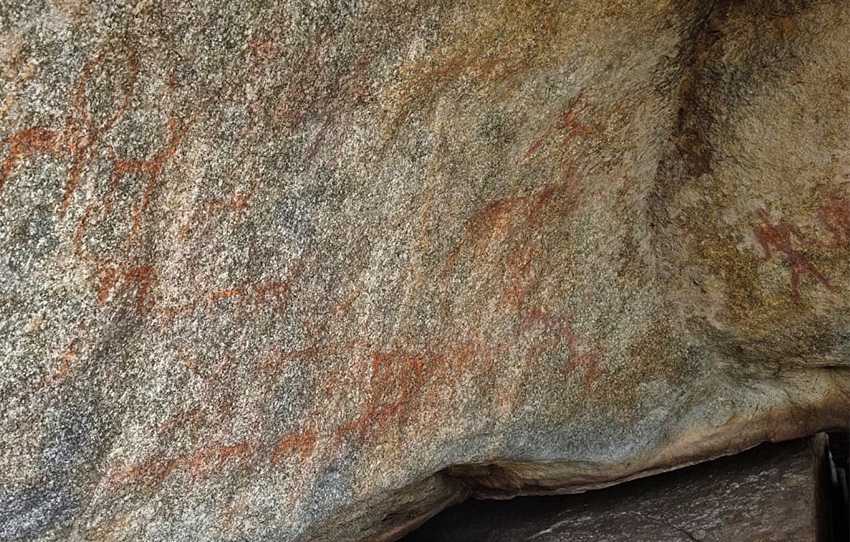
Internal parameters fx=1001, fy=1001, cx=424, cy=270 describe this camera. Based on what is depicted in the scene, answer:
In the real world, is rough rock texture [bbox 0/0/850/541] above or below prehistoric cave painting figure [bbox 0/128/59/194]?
below

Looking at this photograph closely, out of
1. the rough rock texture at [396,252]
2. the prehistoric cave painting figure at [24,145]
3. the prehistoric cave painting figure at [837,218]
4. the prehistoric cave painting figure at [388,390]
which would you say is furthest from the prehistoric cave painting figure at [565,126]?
the prehistoric cave painting figure at [24,145]

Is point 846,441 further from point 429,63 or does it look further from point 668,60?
point 429,63

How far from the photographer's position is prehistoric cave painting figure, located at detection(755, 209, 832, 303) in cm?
198

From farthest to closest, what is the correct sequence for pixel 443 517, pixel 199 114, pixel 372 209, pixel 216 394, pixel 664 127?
1. pixel 443 517
2. pixel 664 127
3. pixel 372 209
4. pixel 216 394
5. pixel 199 114

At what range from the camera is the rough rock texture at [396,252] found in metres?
1.26

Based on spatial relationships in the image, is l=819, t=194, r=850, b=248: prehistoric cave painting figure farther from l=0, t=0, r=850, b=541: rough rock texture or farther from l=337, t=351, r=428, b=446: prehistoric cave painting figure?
l=337, t=351, r=428, b=446: prehistoric cave painting figure


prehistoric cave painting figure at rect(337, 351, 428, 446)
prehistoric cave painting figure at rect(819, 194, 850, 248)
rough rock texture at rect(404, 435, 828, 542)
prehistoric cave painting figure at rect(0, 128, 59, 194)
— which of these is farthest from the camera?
rough rock texture at rect(404, 435, 828, 542)

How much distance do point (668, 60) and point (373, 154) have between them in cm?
66

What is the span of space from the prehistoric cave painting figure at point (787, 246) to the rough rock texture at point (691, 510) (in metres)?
0.46

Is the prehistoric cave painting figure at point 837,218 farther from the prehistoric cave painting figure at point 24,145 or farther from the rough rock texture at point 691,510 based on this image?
the prehistoric cave painting figure at point 24,145

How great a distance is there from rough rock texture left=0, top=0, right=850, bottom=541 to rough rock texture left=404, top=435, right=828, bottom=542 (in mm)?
74

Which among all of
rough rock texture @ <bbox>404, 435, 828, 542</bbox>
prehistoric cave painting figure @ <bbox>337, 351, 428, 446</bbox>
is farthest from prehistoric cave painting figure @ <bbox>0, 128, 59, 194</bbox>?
rough rock texture @ <bbox>404, 435, 828, 542</bbox>

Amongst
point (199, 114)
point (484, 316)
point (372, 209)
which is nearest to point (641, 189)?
point (484, 316)

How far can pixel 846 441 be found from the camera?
252cm
